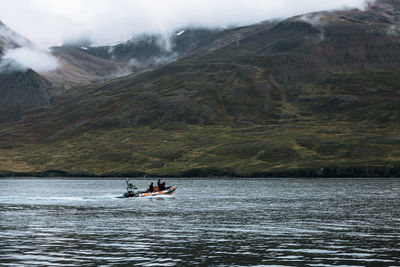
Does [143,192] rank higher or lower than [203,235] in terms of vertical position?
higher

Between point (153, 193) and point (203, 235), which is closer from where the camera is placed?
point (203, 235)

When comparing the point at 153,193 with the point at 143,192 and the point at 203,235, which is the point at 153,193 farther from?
the point at 203,235

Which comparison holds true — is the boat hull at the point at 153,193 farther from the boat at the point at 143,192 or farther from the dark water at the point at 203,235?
the dark water at the point at 203,235

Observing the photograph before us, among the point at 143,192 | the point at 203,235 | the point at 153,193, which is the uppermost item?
the point at 143,192

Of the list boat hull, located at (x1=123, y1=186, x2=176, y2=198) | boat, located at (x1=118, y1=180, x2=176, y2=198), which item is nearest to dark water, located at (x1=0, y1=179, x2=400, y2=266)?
boat, located at (x1=118, y1=180, x2=176, y2=198)

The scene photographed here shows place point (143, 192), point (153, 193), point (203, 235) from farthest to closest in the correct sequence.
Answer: point (153, 193), point (143, 192), point (203, 235)

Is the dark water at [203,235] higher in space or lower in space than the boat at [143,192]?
lower

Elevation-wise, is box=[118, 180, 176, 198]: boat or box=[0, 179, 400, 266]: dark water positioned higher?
box=[118, 180, 176, 198]: boat

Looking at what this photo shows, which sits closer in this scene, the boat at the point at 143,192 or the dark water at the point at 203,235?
the dark water at the point at 203,235

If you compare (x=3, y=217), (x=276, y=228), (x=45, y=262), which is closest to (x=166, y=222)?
(x=276, y=228)

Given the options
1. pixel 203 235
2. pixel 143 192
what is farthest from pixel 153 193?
pixel 203 235

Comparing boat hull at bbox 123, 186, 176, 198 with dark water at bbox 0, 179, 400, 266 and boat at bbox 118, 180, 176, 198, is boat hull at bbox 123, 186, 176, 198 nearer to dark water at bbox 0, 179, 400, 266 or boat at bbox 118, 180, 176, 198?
boat at bbox 118, 180, 176, 198

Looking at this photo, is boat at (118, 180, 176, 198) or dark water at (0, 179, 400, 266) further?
boat at (118, 180, 176, 198)

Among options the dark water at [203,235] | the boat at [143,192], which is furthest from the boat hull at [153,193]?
the dark water at [203,235]
